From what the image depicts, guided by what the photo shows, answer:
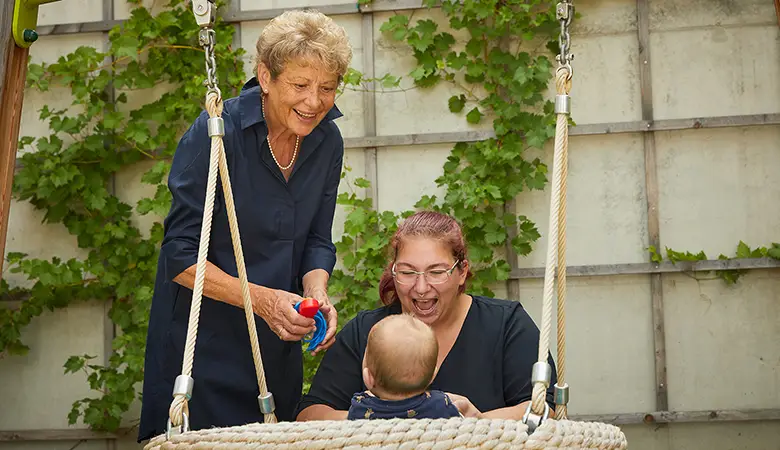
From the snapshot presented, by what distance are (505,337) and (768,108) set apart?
2203 millimetres

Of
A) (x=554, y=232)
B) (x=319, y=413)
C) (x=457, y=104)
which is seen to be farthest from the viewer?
(x=457, y=104)

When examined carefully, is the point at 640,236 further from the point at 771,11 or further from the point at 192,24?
the point at 192,24

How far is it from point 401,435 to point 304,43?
957mm

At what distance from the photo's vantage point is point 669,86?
3.85 meters

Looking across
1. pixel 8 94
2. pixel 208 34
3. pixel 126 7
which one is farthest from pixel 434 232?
pixel 126 7

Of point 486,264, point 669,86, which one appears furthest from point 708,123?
point 486,264

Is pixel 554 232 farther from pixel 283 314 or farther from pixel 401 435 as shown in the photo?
pixel 283 314

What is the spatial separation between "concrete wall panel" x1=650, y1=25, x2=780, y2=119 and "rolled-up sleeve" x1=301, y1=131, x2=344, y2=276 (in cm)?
196

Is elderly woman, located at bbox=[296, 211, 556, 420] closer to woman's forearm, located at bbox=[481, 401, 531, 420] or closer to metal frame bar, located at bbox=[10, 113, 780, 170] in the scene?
woman's forearm, located at bbox=[481, 401, 531, 420]

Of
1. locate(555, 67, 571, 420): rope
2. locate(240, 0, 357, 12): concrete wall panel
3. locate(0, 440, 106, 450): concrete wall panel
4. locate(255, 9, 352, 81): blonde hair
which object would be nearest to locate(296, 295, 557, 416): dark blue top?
locate(555, 67, 571, 420): rope

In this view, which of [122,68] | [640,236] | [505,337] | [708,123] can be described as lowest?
[505,337]

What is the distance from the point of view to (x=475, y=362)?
A: 2121 mm


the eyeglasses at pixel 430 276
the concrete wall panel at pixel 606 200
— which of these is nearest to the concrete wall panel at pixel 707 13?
the concrete wall panel at pixel 606 200

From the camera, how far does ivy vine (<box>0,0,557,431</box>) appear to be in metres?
3.87
